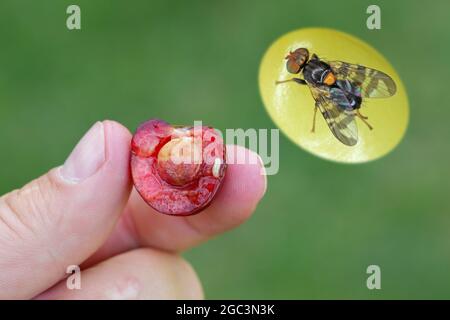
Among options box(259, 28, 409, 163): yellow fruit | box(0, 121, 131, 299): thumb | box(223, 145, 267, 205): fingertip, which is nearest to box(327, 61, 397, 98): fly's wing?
box(259, 28, 409, 163): yellow fruit

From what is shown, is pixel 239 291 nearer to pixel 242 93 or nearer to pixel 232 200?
pixel 242 93

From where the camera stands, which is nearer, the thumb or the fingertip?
the thumb

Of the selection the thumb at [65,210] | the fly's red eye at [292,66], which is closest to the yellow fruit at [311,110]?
the fly's red eye at [292,66]

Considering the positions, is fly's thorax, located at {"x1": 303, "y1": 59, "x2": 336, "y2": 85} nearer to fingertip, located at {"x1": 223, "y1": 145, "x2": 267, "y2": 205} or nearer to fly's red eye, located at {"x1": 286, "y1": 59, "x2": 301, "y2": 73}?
fly's red eye, located at {"x1": 286, "y1": 59, "x2": 301, "y2": 73}

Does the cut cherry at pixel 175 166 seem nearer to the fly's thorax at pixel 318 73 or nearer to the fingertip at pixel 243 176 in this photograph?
the fingertip at pixel 243 176

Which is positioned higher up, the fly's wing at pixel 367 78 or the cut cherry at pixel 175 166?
the fly's wing at pixel 367 78

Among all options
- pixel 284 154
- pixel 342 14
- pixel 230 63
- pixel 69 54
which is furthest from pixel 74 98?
pixel 342 14
